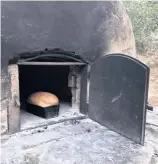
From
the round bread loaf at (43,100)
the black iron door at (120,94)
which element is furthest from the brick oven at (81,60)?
the round bread loaf at (43,100)

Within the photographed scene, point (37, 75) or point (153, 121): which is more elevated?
point (37, 75)

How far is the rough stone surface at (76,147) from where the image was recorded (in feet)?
6.47

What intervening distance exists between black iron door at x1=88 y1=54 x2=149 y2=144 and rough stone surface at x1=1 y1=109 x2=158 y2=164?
101mm

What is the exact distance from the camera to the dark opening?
124 inches

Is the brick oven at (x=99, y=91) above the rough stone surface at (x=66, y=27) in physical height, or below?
below

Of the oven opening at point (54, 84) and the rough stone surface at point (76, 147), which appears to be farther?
the oven opening at point (54, 84)

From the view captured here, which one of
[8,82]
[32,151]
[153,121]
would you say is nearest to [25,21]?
[8,82]

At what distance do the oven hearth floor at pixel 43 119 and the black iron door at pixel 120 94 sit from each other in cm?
20

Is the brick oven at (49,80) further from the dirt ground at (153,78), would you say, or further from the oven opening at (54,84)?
the dirt ground at (153,78)

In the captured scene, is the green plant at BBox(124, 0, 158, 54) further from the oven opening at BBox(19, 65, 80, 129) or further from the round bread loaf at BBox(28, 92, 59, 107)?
the round bread loaf at BBox(28, 92, 59, 107)

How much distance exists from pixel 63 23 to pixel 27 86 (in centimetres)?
119

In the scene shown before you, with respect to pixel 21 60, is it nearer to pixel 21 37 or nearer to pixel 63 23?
pixel 21 37

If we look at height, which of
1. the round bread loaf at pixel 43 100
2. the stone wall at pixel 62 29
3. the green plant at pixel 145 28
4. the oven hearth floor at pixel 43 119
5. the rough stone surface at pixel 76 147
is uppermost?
the green plant at pixel 145 28

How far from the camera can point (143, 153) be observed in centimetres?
208
